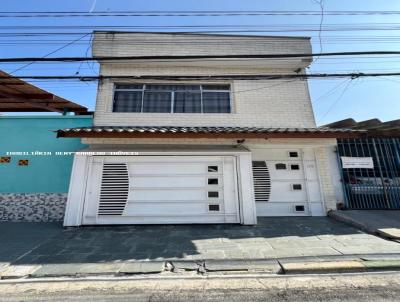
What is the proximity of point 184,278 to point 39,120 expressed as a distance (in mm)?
7772

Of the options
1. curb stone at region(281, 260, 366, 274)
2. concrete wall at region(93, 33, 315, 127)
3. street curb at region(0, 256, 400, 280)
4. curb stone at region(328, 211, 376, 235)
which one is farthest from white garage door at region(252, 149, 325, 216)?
curb stone at region(281, 260, 366, 274)

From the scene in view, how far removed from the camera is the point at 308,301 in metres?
2.83

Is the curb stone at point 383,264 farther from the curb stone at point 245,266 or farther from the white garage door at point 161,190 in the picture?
the white garage door at point 161,190

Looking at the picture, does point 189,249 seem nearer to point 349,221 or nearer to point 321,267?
point 321,267

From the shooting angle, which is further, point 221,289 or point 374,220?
point 374,220

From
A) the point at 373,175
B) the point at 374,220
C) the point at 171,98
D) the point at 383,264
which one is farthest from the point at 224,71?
the point at 383,264

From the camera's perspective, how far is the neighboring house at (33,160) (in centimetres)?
720

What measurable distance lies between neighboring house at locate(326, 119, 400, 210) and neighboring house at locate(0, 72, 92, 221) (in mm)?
9655

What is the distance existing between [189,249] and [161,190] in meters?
2.55

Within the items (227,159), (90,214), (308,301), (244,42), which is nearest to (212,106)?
(227,159)

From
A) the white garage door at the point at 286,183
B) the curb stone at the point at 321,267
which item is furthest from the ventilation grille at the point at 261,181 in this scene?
the curb stone at the point at 321,267

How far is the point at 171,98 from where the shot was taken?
27.8 feet

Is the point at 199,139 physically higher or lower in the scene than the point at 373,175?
higher

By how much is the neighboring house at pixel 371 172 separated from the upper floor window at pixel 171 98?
15.9 ft
